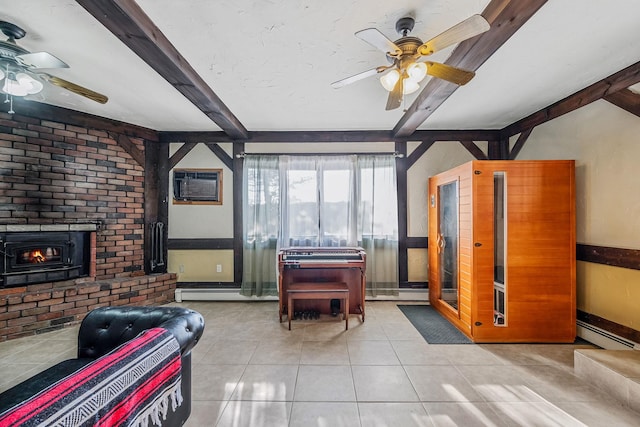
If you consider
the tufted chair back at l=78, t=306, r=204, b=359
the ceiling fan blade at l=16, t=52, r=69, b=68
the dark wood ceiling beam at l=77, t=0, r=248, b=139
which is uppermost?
the dark wood ceiling beam at l=77, t=0, r=248, b=139

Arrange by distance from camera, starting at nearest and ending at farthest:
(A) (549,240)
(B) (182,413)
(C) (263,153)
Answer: (B) (182,413), (A) (549,240), (C) (263,153)

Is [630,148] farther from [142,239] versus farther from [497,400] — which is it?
[142,239]

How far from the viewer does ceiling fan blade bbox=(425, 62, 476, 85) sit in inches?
73.1

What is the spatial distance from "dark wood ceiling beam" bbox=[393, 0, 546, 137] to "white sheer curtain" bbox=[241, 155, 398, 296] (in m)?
1.36

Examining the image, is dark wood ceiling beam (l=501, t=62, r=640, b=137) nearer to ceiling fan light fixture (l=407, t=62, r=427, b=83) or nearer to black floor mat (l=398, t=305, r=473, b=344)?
ceiling fan light fixture (l=407, t=62, r=427, b=83)

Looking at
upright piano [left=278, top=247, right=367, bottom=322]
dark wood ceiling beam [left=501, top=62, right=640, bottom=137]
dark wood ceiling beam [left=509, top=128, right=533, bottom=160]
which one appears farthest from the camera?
dark wood ceiling beam [left=509, top=128, right=533, bottom=160]

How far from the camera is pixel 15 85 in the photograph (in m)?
2.07

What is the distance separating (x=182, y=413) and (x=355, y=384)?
1201 millimetres

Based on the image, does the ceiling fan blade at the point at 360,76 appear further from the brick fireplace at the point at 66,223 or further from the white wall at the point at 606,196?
the brick fireplace at the point at 66,223

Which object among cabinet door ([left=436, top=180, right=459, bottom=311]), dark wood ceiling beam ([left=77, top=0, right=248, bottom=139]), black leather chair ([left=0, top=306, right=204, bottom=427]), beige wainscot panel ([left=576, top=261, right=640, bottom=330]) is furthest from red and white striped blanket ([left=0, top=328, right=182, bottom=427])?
beige wainscot panel ([left=576, top=261, right=640, bottom=330])

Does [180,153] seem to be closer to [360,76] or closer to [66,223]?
[66,223]

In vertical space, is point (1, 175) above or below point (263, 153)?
below

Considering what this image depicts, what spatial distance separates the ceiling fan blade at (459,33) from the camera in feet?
4.73

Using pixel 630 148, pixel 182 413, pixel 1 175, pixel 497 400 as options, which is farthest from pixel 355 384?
pixel 1 175
